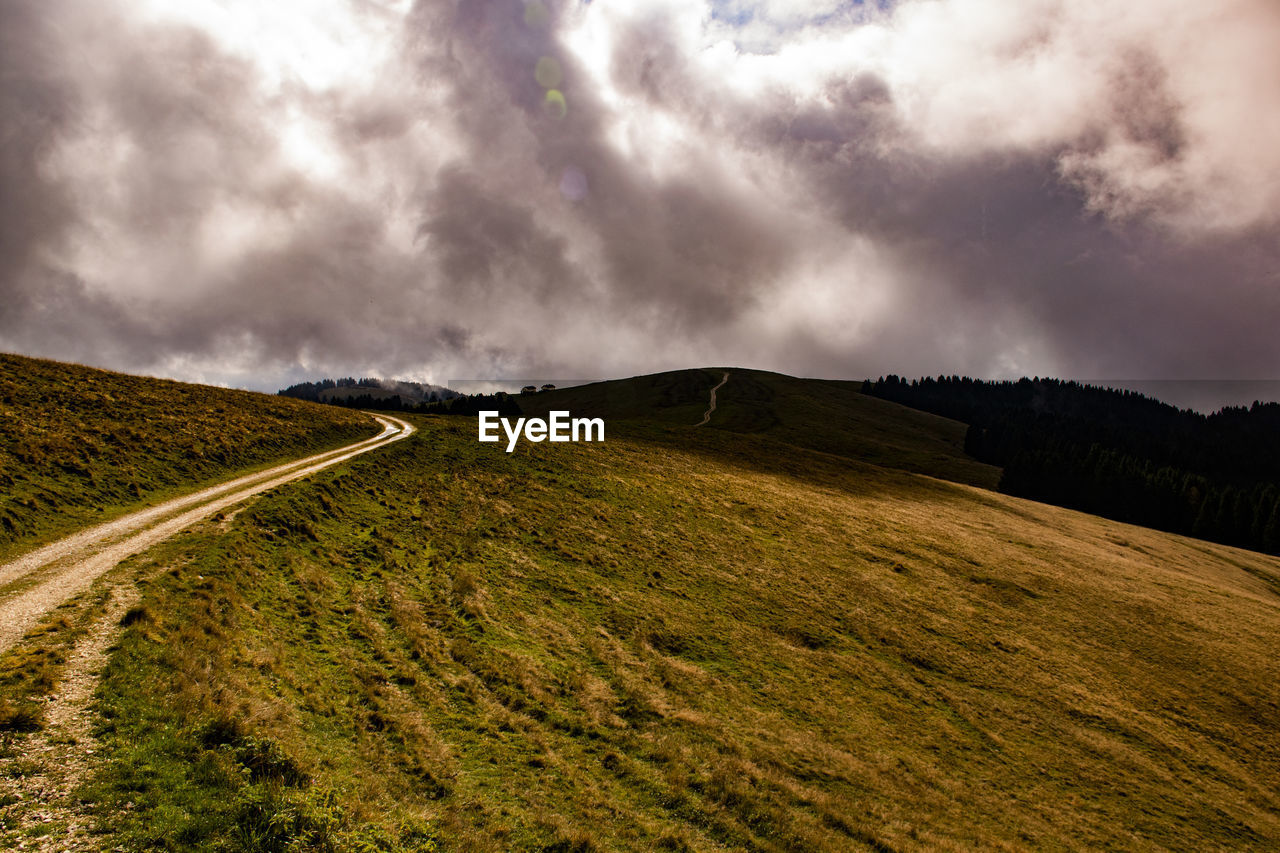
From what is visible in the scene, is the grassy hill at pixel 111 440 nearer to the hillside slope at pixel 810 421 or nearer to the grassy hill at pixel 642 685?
the grassy hill at pixel 642 685

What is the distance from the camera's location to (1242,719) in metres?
26.0

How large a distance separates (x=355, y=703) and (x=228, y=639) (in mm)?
4123

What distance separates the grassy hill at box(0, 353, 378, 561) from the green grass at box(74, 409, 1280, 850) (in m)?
6.12

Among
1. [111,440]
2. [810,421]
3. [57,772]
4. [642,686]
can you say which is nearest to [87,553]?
[57,772]

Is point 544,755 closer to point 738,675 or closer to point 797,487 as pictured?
point 738,675

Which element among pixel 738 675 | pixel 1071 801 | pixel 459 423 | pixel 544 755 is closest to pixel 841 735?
pixel 738 675

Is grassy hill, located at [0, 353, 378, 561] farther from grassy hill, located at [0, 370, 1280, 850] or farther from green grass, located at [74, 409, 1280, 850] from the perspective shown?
grassy hill, located at [0, 370, 1280, 850]

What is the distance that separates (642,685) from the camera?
64.0ft

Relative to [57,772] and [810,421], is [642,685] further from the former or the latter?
[810,421]

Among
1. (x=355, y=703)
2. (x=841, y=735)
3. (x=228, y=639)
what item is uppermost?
(x=228, y=639)

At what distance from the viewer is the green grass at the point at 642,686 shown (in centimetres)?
1166

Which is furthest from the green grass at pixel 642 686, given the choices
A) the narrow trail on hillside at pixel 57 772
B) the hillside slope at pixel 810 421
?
the hillside slope at pixel 810 421

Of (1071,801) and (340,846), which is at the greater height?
(340,846)

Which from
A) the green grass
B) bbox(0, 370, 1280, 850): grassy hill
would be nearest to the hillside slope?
bbox(0, 370, 1280, 850): grassy hill
